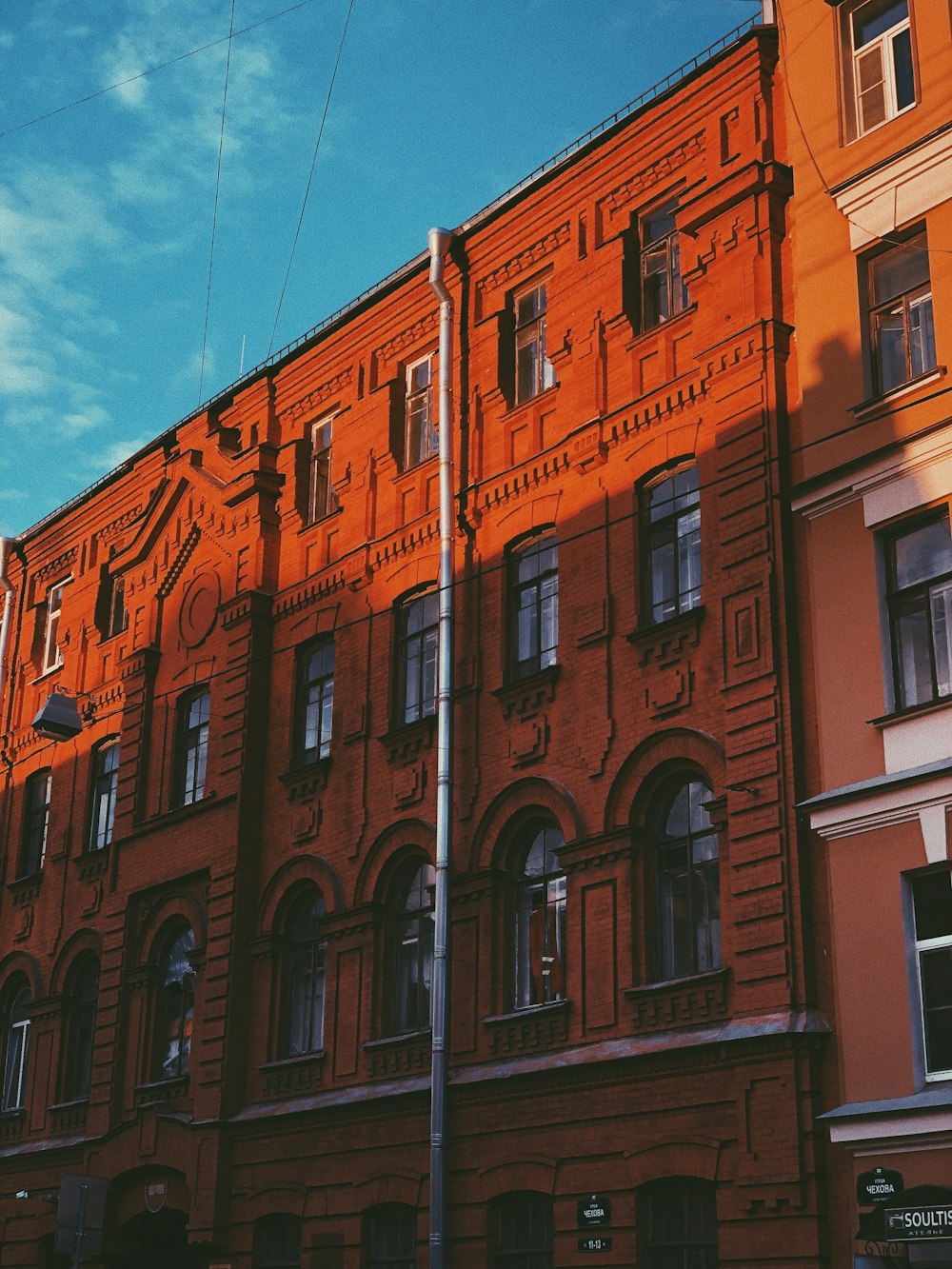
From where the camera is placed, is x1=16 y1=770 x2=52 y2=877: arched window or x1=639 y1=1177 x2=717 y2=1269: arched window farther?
x1=16 y1=770 x2=52 y2=877: arched window

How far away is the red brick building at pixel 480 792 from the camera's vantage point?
57.5ft

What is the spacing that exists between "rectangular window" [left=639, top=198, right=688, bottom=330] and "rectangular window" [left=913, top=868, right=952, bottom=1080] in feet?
26.9

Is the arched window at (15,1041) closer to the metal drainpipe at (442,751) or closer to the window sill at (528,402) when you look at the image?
the metal drainpipe at (442,751)

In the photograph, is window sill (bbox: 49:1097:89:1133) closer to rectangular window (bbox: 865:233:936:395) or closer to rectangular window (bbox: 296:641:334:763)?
rectangular window (bbox: 296:641:334:763)

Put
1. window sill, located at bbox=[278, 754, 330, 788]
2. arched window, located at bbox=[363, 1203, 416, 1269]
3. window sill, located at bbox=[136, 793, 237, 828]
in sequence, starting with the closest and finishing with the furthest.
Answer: arched window, located at bbox=[363, 1203, 416, 1269]
window sill, located at bbox=[278, 754, 330, 788]
window sill, located at bbox=[136, 793, 237, 828]

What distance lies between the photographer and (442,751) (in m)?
20.9

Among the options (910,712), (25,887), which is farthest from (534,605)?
(25,887)

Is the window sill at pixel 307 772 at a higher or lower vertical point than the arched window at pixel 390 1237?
higher

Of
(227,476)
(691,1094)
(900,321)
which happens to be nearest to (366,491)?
(227,476)

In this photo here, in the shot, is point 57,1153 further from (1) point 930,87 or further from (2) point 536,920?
(1) point 930,87

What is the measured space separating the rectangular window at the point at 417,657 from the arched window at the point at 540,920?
2883mm

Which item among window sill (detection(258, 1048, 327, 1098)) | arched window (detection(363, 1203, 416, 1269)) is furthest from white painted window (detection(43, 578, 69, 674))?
arched window (detection(363, 1203, 416, 1269))

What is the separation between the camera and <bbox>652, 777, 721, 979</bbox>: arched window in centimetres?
1777

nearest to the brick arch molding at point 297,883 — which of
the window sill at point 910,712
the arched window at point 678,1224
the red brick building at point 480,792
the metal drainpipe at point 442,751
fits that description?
the red brick building at point 480,792
